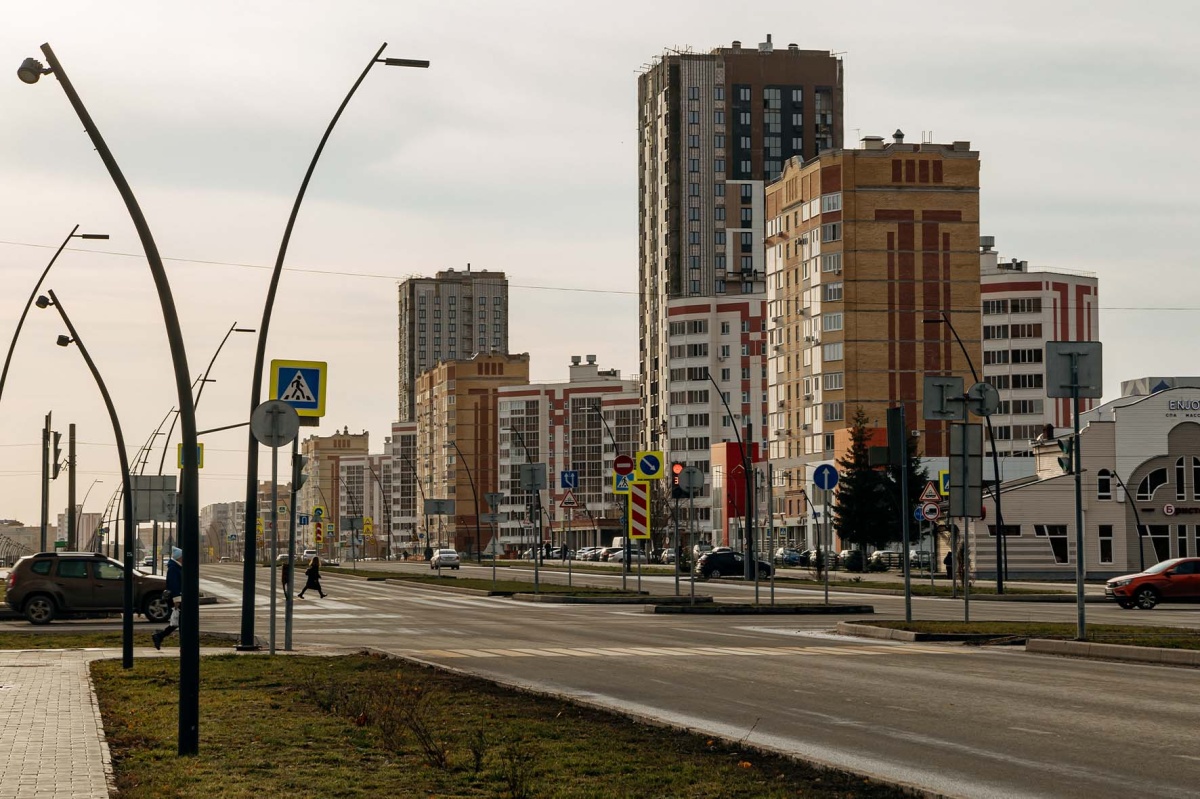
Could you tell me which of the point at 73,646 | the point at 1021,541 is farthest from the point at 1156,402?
the point at 73,646

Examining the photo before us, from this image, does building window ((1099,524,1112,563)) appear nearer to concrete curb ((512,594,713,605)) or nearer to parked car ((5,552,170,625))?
concrete curb ((512,594,713,605))

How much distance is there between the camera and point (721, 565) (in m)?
72.7

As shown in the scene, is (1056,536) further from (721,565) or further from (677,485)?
(677,485)

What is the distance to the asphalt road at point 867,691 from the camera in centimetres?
1130

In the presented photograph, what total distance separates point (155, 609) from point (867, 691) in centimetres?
2333

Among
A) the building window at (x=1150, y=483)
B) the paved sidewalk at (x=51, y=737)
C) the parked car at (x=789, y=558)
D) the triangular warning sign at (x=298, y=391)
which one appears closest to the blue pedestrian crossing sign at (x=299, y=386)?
the triangular warning sign at (x=298, y=391)

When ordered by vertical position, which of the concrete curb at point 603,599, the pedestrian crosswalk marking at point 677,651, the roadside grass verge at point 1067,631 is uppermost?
the roadside grass verge at point 1067,631

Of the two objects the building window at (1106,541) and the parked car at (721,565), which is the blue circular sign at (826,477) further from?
the building window at (1106,541)

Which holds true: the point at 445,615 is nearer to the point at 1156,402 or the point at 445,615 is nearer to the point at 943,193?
the point at 1156,402

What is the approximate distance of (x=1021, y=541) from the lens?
2997 inches

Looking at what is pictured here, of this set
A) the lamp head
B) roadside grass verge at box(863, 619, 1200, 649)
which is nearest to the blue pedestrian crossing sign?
the lamp head

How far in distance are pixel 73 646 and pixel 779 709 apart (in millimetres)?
15180

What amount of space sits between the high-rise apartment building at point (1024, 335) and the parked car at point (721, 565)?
272 feet

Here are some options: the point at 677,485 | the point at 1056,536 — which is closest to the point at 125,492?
the point at 677,485
